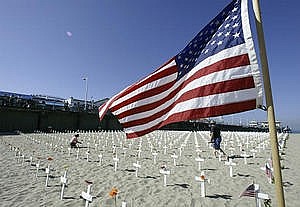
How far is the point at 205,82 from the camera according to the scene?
10.7 ft

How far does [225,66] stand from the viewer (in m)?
3.11

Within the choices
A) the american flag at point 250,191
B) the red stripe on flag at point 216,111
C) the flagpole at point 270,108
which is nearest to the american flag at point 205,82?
the red stripe on flag at point 216,111

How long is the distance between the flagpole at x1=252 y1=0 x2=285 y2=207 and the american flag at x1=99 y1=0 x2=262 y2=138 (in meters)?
0.20

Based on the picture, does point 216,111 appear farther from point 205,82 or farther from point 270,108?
point 270,108

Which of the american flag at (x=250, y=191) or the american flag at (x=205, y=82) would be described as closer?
the american flag at (x=205, y=82)

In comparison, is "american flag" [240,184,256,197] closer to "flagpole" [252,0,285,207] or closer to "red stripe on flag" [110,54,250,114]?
"flagpole" [252,0,285,207]

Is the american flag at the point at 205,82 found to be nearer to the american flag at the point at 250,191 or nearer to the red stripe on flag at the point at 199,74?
the red stripe on flag at the point at 199,74

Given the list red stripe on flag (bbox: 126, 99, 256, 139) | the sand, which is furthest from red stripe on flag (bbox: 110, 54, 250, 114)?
the sand

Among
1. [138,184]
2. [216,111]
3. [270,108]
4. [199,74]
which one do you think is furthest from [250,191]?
[138,184]

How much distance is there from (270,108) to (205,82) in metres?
1.00

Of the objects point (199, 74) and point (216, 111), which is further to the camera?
point (199, 74)

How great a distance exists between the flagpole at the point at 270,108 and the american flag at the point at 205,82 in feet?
0.67

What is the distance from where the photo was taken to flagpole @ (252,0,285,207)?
2350mm

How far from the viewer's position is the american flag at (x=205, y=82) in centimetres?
290
